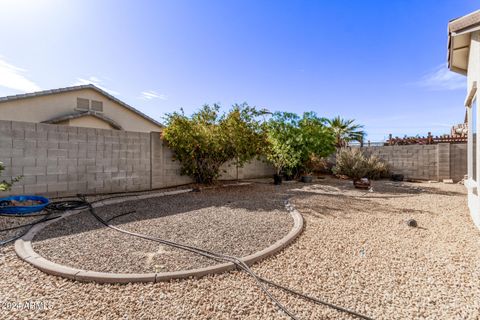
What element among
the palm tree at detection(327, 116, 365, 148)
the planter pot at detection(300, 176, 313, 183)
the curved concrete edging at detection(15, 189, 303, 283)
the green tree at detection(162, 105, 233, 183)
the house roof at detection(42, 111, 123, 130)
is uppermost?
the palm tree at detection(327, 116, 365, 148)

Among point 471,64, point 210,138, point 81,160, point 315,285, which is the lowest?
point 315,285

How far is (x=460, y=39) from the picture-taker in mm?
4176

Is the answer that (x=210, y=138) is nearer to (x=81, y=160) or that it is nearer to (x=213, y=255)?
(x=81, y=160)

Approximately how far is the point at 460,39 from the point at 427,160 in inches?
341

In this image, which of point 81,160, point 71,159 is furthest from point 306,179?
point 71,159

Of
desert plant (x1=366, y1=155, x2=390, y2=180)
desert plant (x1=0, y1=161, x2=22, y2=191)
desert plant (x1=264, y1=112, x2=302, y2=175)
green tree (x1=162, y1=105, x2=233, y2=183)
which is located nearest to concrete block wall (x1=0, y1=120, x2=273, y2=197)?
desert plant (x1=0, y1=161, x2=22, y2=191)

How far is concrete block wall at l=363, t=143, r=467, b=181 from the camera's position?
1029 centimetres

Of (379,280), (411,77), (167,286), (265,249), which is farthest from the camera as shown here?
(411,77)

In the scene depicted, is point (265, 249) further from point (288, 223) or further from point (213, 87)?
point (213, 87)

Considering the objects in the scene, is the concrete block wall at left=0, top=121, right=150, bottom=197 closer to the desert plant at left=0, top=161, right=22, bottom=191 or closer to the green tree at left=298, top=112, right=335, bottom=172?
the desert plant at left=0, top=161, right=22, bottom=191

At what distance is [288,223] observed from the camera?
13.3ft

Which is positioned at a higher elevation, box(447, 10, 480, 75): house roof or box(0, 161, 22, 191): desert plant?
box(447, 10, 480, 75): house roof

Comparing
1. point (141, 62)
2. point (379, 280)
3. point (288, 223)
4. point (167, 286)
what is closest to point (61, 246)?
point (167, 286)

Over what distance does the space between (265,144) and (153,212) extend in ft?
17.3
